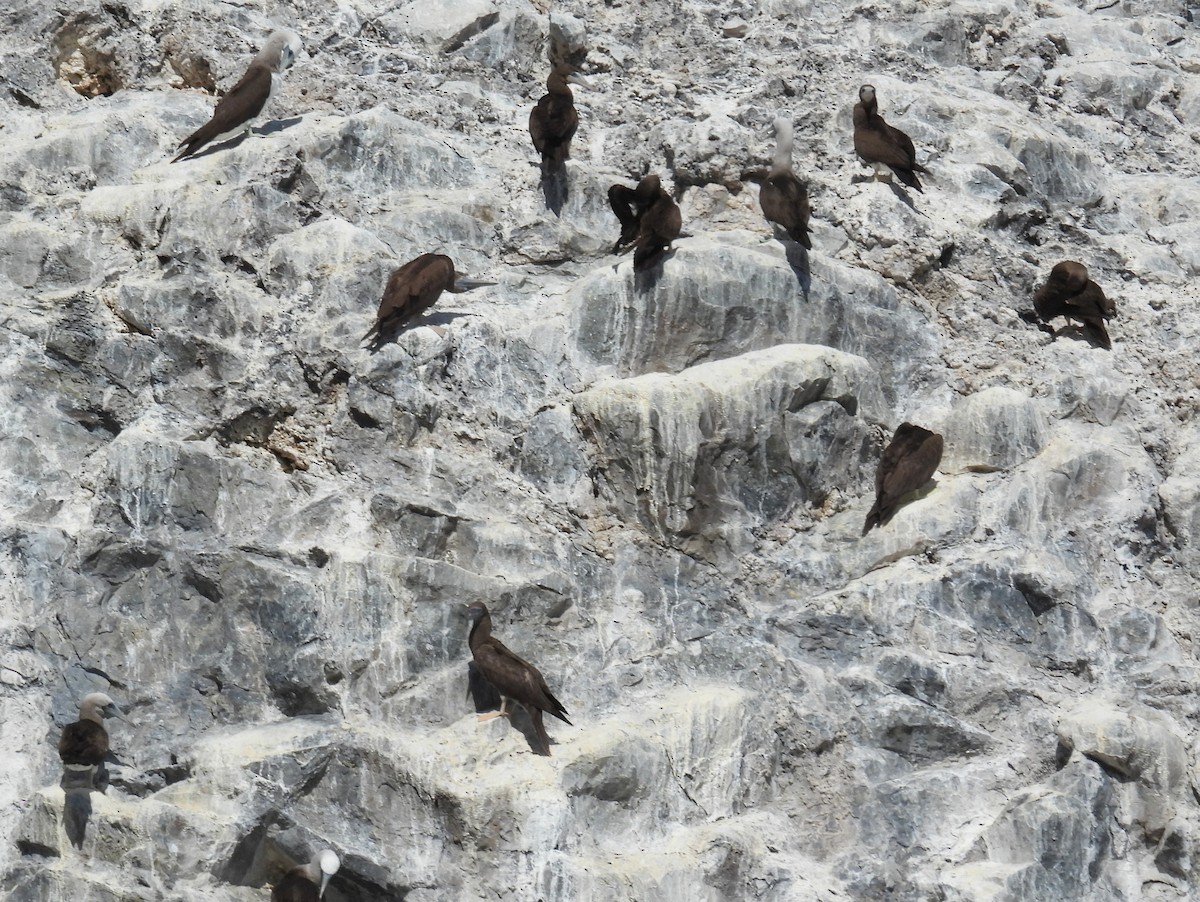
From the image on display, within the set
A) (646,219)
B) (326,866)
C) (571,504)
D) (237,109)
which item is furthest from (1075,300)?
(326,866)

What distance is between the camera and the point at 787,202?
12.6 metres

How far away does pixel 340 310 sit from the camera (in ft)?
39.6

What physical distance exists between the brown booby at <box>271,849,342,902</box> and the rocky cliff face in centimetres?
15

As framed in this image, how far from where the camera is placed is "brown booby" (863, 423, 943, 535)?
446 inches

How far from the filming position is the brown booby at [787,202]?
12.6 metres

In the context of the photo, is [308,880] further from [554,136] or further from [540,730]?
[554,136]

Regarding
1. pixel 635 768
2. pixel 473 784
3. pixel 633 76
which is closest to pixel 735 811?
pixel 635 768

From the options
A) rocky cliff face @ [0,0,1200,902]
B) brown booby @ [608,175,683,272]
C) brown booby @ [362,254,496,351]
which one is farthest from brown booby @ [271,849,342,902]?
brown booby @ [608,175,683,272]

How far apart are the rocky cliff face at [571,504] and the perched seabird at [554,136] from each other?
144 millimetres

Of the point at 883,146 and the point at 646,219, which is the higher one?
the point at 883,146

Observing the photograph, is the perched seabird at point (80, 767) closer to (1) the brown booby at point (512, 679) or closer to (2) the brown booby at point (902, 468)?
(1) the brown booby at point (512, 679)

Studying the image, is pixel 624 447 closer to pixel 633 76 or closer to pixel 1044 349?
pixel 1044 349

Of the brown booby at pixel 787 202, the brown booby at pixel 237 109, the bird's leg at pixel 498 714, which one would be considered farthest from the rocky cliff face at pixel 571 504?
the brown booby at pixel 787 202

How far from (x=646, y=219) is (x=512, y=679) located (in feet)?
13.4
